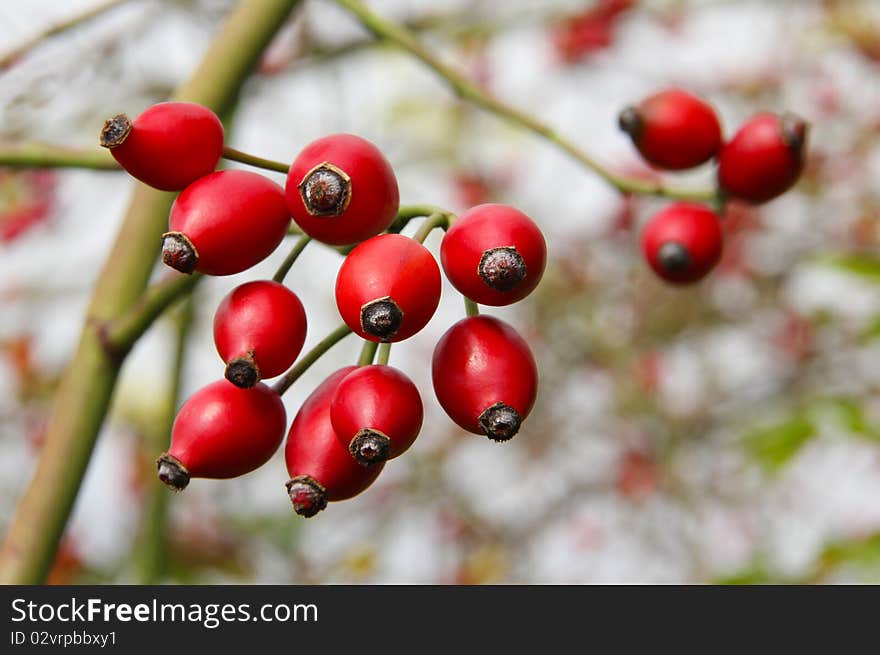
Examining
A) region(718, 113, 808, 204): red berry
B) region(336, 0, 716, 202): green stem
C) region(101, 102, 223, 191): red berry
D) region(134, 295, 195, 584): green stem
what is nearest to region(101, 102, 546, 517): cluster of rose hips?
region(101, 102, 223, 191): red berry

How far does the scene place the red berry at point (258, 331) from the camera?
0.92 meters

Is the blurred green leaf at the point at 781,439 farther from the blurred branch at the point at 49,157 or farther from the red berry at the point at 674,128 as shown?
the blurred branch at the point at 49,157

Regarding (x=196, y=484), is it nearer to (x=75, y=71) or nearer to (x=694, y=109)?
(x=75, y=71)

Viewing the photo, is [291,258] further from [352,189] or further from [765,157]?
[765,157]

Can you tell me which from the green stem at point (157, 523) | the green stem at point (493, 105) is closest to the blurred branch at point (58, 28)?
the green stem at point (493, 105)

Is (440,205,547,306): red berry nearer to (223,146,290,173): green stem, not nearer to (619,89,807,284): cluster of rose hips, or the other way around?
(223,146,290,173): green stem

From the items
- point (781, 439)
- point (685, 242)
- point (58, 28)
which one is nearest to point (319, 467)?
point (685, 242)

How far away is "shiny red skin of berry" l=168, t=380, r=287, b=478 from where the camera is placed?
0.95 metres

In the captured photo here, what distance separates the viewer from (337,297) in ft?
2.90

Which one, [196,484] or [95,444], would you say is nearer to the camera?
[95,444]

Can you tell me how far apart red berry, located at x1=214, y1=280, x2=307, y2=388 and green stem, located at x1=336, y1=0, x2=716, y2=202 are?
70cm

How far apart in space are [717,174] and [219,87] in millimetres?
874
